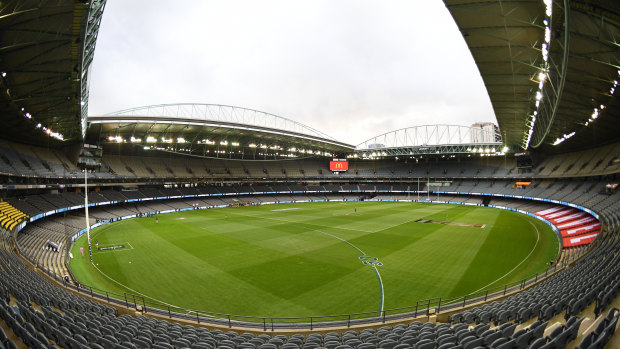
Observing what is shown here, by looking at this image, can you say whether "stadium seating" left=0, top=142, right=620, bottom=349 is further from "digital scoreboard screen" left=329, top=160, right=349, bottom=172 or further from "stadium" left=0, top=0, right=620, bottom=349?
"digital scoreboard screen" left=329, top=160, right=349, bottom=172

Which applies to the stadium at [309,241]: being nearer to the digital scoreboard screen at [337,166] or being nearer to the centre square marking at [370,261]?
the centre square marking at [370,261]

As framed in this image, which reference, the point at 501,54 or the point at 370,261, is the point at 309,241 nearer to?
the point at 370,261

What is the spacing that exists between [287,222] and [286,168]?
164 ft

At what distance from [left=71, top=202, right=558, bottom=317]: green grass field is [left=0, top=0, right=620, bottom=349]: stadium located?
0.19 m

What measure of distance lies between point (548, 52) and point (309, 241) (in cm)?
2553

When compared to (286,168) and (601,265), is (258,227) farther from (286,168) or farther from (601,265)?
(286,168)

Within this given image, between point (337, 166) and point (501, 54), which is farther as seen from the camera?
point (337, 166)

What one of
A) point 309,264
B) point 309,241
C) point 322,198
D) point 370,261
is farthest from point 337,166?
point 309,264

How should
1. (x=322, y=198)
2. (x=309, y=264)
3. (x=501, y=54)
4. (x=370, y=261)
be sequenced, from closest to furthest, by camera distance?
(x=501, y=54), (x=309, y=264), (x=370, y=261), (x=322, y=198)

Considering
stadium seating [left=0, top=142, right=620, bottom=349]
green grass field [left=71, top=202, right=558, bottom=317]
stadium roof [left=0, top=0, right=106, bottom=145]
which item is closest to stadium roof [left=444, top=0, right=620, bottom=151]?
stadium seating [left=0, top=142, right=620, bottom=349]

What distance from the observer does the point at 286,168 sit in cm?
9425

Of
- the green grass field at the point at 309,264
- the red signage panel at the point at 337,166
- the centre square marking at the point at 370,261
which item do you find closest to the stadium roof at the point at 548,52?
the green grass field at the point at 309,264

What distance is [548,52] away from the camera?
1509 cm

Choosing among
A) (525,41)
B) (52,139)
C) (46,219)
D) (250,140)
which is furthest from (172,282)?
(250,140)
